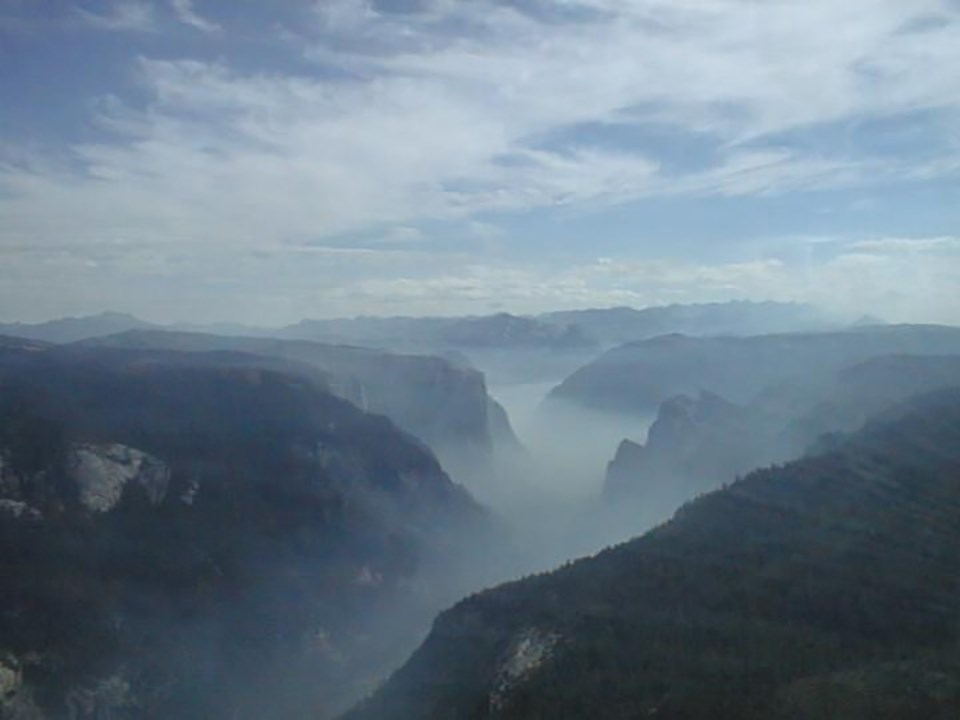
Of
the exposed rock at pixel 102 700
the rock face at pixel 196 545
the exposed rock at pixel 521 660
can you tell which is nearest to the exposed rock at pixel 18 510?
the rock face at pixel 196 545

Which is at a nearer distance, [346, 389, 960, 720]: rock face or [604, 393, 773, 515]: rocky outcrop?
[346, 389, 960, 720]: rock face

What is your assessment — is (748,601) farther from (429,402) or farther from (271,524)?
(429,402)

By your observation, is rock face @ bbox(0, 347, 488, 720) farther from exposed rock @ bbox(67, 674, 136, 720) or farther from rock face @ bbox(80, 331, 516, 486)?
rock face @ bbox(80, 331, 516, 486)

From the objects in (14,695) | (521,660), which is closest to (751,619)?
(521,660)

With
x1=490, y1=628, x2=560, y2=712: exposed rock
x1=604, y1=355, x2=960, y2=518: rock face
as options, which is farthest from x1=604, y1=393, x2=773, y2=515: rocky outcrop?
x1=490, y1=628, x2=560, y2=712: exposed rock

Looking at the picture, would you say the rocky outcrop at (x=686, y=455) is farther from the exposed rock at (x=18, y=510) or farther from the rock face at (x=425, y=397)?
the exposed rock at (x=18, y=510)

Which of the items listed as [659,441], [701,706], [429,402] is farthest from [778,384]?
[701,706]
